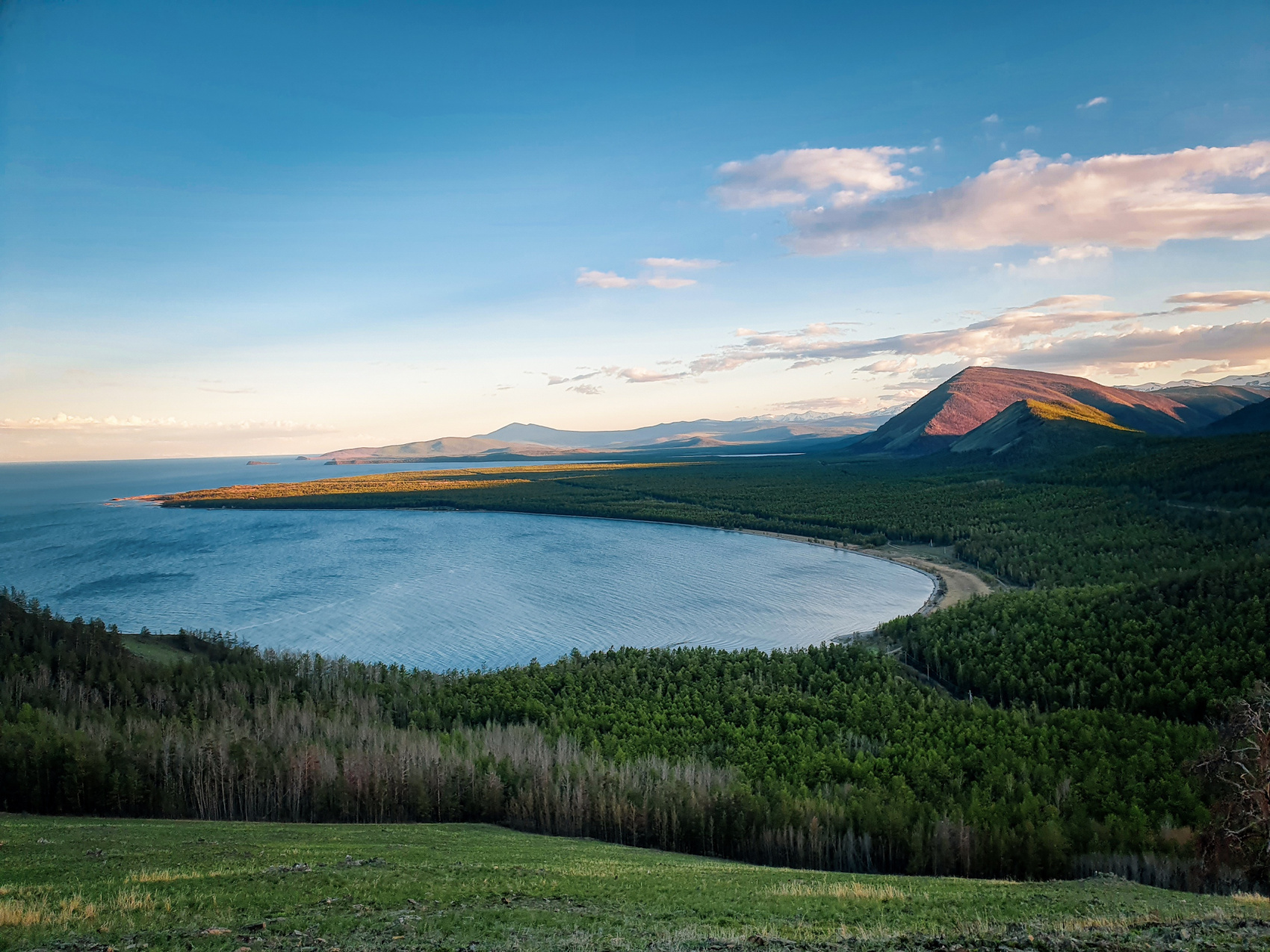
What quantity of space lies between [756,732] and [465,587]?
33.0 m

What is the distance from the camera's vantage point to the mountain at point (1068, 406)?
556 feet

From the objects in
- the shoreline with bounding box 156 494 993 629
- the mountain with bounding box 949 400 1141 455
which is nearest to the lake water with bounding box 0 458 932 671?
the shoreline with bounding box 156 494 993 629

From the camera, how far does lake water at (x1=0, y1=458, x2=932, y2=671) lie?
38000mm

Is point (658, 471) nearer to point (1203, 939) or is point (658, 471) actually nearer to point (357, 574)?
point (357, 574)

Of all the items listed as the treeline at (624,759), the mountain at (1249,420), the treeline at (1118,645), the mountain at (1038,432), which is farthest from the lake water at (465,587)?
the mountain at (1249,420)

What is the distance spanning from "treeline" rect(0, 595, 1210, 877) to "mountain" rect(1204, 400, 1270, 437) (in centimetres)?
11771

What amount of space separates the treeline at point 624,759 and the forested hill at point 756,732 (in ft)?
0.24

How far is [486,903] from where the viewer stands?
8.99 metres

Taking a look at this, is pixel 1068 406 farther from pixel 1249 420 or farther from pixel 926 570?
pixel 926 570

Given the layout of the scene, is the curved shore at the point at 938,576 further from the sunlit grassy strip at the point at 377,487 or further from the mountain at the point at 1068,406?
the mountain at the point at 1068,406

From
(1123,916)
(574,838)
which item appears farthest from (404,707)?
(1123,916)

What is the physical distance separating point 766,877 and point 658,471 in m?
153

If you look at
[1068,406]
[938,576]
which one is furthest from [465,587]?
[1068,406]

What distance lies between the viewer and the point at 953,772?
1812 centimetres
